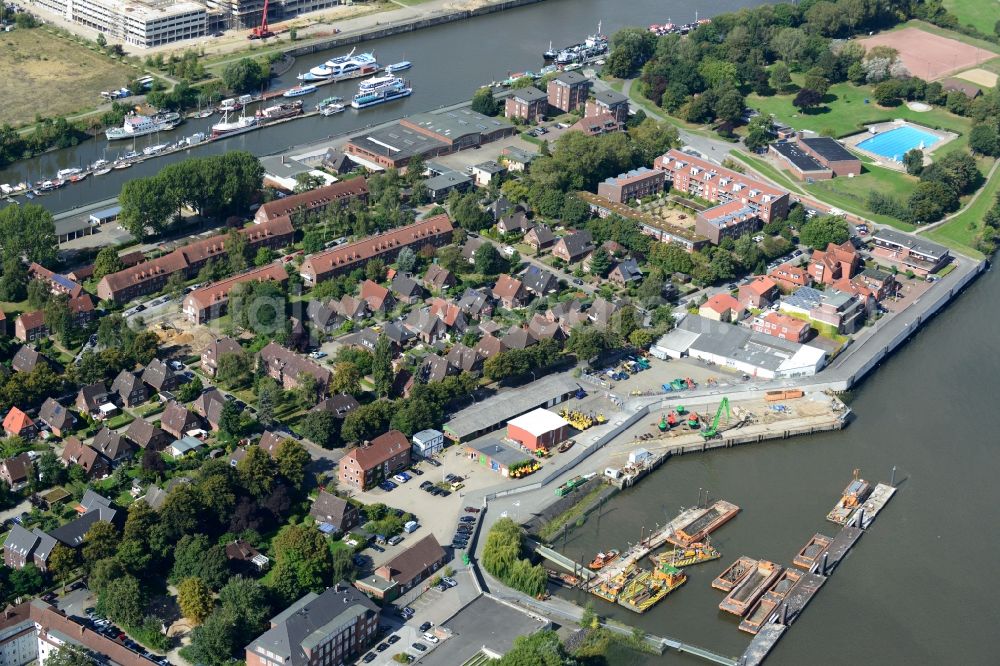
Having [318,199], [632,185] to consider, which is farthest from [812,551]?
[318,199]

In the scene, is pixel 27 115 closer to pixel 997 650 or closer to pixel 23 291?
pixel 23 291

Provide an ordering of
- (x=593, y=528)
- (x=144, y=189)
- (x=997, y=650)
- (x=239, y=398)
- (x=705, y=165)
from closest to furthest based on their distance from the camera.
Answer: (x=997, y=650) → (x=593, y=528) → (x=239, y=398) → (x=144, y=189) → (x=705, y=165)

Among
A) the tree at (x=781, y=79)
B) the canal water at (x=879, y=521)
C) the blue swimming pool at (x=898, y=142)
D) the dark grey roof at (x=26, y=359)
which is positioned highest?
the tree at (x=781, y=79)

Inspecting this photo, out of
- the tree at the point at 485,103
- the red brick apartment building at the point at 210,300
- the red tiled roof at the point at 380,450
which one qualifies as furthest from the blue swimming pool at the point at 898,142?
the red tiled roof at the point at 380,450

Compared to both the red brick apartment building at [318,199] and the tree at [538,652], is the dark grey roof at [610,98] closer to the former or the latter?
the red brick apartment building at [318,199]

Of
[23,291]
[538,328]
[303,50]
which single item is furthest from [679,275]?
[303,50]

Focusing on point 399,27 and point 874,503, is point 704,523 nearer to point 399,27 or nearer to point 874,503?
point 874,503

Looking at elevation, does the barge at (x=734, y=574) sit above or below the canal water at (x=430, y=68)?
below
